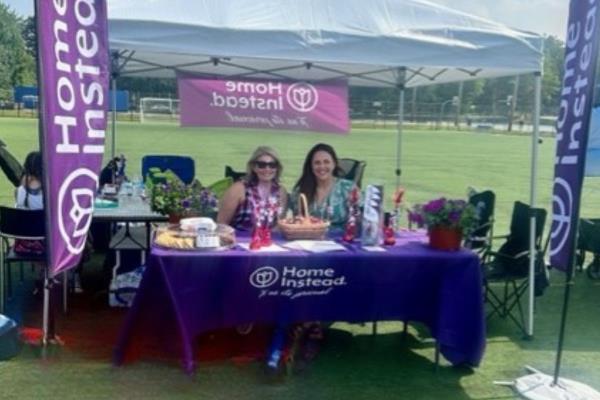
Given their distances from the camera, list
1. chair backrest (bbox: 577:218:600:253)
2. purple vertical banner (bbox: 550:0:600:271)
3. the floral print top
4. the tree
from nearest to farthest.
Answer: purple vertical banner (bbox: 550:0:600:271)
the floral print top
chair backrest (bbox: 577:218:600:253)
the tree

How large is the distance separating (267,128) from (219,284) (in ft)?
5.72

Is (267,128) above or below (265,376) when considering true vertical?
above

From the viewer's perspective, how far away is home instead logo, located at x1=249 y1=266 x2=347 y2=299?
12.2 feet

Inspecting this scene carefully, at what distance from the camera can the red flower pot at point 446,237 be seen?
3.88 m

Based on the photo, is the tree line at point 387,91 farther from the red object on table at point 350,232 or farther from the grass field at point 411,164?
the red object on table at point 350,232

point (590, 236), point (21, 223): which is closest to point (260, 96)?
point (21, 223)

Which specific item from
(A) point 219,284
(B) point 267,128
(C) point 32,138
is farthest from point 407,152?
(A) point 219,284

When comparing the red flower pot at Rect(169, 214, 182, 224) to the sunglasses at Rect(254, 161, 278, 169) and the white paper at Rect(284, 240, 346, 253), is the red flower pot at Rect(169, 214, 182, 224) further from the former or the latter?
the white paper at Rect(284, 240, 346, 253)

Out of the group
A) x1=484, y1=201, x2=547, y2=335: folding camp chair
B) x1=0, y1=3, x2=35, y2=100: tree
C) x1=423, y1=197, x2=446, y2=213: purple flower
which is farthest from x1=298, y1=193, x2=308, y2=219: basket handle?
x1=0, y1=3, x2=35, y2=100: tree

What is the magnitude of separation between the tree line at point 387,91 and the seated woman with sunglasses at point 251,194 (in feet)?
108

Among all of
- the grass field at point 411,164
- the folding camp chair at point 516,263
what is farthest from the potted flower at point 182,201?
the grass field at point 411,164

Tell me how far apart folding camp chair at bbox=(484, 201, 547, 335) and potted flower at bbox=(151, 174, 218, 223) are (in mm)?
2093

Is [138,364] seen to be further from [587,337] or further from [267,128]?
[587,337]

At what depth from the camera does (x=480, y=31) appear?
174 inches
